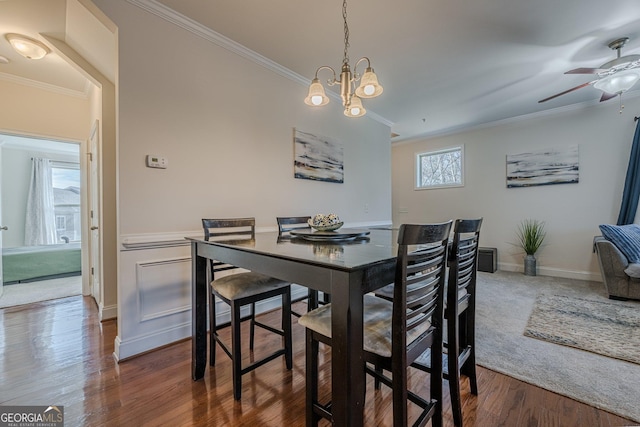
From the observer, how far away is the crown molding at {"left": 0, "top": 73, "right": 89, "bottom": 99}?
2.75 m

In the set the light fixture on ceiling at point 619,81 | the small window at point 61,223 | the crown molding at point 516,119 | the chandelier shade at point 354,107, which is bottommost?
the small window at point 61,223

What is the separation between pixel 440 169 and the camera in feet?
17.4

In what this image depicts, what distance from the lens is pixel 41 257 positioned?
3.90 metres

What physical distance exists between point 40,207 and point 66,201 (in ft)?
1.56

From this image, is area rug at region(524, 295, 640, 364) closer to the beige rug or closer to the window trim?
the window trim

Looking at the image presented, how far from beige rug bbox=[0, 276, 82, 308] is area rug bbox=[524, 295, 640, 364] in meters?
5.07

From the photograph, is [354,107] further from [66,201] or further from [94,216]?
[66,201]

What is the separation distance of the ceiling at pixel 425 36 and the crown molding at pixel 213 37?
0.17 feet

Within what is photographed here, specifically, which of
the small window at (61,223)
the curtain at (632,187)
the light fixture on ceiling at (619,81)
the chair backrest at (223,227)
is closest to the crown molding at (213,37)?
the chair backrest at (223,227)

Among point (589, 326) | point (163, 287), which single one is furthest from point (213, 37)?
point (589, 326)

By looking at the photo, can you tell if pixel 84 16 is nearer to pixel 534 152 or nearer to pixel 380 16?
pixel 380 16

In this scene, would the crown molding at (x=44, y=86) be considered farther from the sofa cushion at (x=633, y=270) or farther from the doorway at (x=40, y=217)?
the sofa cushion at (x=633, y=270)

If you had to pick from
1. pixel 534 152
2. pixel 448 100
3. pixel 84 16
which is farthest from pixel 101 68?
pixel 534 152

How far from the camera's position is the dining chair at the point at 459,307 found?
4.05 feet
